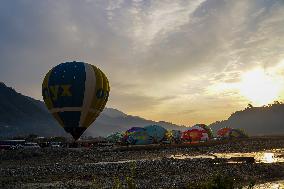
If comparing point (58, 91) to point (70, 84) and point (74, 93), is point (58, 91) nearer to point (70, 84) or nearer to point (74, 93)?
point (70, 84)

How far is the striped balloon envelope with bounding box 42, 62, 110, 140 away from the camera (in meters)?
51.0

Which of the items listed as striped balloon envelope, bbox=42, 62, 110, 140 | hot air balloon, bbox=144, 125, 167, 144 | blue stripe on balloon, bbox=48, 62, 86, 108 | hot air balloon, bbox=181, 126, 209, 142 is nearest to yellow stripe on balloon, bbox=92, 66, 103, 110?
striped balloon envelope, bbox=42, 62, 110, 140

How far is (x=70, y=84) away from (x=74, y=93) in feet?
3.68

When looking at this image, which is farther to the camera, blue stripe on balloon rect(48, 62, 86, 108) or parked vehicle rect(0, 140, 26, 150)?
parked vehicle rect(0, 140, 26, 150)

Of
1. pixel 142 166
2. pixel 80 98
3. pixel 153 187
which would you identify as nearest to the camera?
pixel 153 187

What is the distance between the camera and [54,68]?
53.0 metres

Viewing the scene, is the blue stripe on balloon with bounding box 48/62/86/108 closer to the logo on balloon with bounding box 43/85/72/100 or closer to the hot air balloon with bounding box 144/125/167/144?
the logo on balloon with bounding box 43/85/72/100

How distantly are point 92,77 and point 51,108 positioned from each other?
620 cm

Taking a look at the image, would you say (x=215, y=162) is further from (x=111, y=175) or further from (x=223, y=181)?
(x=223, y=181)

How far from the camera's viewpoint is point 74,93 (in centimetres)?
5100

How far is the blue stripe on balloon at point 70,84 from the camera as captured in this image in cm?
5091

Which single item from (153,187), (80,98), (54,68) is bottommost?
(153,187)

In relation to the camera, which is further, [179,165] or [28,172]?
[179,165]

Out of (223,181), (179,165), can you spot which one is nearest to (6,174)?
(179,165)
